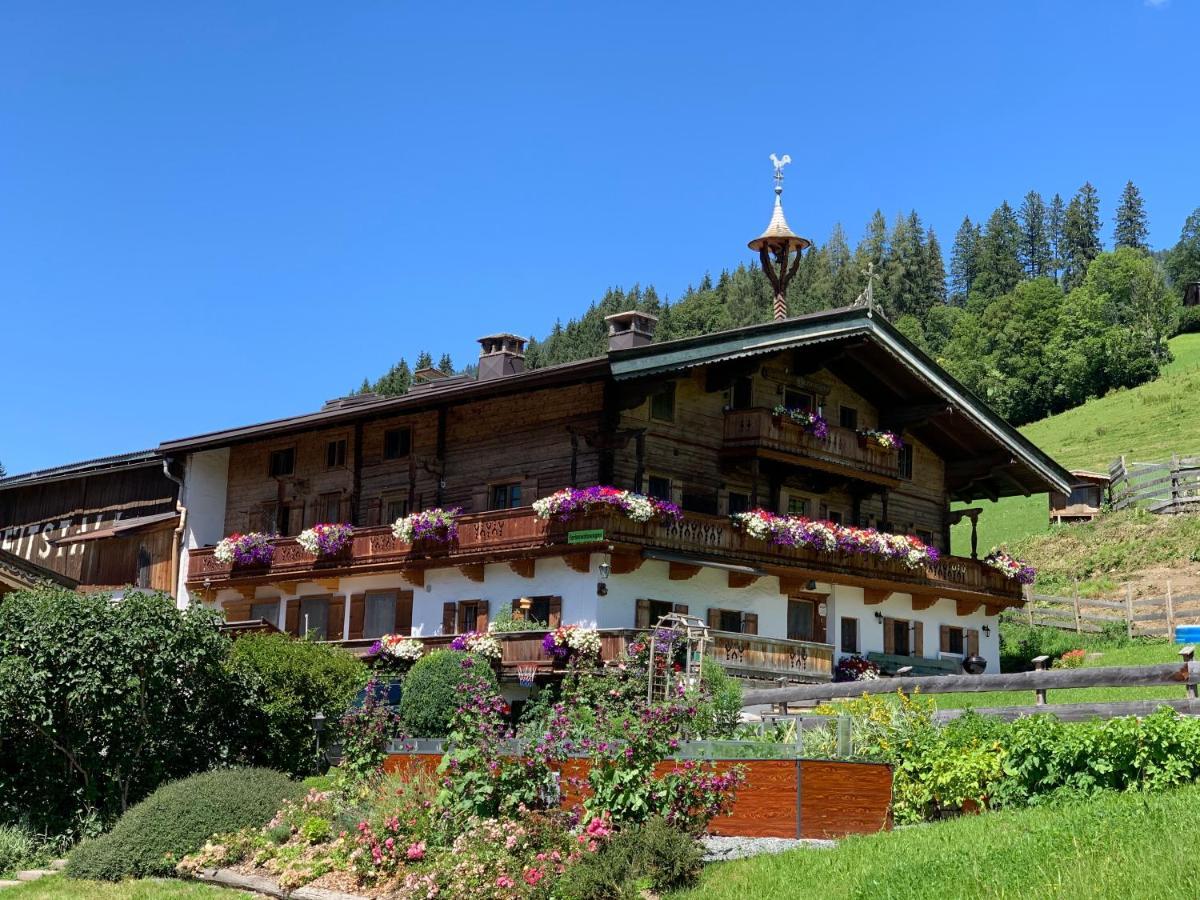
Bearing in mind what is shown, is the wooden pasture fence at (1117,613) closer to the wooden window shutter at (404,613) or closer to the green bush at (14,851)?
the wooden window shutter at (404,613)

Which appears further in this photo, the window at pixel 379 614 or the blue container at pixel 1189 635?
the window at pixel 379 614

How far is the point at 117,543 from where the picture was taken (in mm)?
45250

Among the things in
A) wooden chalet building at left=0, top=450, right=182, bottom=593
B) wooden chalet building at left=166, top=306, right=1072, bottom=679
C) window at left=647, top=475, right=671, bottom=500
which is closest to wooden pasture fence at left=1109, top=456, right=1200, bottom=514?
wooden chalet building at left=166, top=306, right=1072, bottom=679

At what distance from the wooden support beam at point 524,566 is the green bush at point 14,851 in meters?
15.5

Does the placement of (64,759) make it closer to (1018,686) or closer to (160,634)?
(160,634)

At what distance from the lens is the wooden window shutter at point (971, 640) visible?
42.8m

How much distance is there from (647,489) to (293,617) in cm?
1187

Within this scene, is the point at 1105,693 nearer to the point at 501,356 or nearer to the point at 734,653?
the point at 734,653

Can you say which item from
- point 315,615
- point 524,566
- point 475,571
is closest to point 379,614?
point 315,615

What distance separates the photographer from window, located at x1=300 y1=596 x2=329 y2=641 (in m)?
40.5

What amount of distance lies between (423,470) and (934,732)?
2429 centimetres

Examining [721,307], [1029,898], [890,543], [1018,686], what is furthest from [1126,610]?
[721,307]

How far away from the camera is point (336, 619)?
40062mm

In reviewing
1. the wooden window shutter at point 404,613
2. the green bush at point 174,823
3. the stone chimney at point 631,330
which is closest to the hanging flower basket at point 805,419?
the stone chimney at point 631,330
